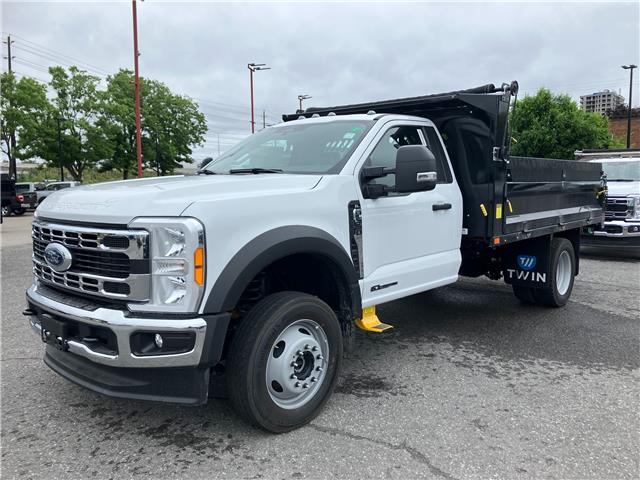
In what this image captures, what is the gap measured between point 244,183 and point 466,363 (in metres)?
2.60

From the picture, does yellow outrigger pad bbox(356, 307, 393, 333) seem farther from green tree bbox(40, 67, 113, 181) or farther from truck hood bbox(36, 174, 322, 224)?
green tree bbox(40, 67, 113, 181)

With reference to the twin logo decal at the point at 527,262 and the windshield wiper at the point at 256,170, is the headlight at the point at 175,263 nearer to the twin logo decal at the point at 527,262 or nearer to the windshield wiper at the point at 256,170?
the windshield wiper at the point at 256,170

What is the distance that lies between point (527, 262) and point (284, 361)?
404 centimetres

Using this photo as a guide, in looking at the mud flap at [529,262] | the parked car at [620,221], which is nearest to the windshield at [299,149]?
the mud flap at [529,262]

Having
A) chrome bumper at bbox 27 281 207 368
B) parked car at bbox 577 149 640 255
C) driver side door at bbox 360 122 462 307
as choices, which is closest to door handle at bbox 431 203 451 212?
driver side door at bbox 360 122 462 307

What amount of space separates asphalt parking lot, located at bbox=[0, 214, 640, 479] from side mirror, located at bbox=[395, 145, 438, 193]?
1.55 meters

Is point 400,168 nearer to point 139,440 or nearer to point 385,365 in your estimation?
point 385,365

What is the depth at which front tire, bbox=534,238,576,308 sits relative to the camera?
6297 mm

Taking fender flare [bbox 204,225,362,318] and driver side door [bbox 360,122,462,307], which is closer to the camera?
fender flare [bbox 204,225,362,318]

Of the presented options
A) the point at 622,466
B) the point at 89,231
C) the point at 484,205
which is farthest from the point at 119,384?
the point at 484,205

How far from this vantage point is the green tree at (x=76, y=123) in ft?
127

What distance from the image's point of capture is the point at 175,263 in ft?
9.22

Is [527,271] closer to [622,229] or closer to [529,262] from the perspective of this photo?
[529,262]

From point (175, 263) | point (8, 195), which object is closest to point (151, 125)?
point (8, 195)
